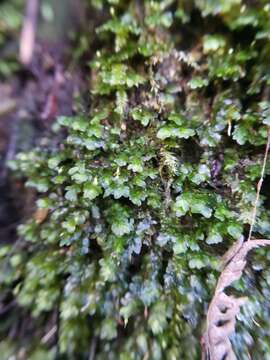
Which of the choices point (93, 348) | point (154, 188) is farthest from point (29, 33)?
point (93, 348)

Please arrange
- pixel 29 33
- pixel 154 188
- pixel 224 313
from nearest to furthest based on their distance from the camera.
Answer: pixel 224 313 → pixel 154 188 → pixel 29 33

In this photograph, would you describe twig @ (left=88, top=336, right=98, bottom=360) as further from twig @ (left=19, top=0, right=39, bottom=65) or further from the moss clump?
twig @ (left=19, top=0, right=39, bottom=65)

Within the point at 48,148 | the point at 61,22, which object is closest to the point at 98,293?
the point at 48,148

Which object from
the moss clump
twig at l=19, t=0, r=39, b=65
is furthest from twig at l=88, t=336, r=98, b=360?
twig at l=19, t=0, r=39, b=65

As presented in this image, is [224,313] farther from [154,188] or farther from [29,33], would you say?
[29,33]

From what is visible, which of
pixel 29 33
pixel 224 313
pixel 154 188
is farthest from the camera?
pixel 29 33

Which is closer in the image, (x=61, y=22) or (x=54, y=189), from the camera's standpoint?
(x=54, y=189)

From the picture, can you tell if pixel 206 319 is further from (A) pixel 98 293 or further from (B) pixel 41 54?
(B) pixel 41 54

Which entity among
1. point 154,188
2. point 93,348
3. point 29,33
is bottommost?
point 93,348
